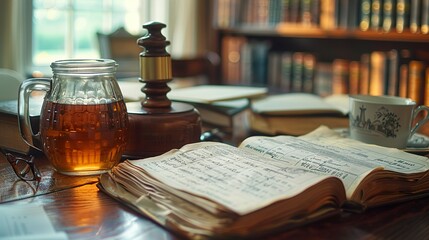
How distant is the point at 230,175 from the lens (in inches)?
27.0

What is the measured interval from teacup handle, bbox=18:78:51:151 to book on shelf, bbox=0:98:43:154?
0.17 feet

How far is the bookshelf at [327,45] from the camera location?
2344 mm

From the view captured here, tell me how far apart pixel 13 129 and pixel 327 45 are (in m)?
2.52

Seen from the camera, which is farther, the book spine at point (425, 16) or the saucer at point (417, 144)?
the book spine at point (425, 16)

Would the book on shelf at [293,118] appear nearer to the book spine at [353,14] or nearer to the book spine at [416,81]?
the book spine at [416,81]

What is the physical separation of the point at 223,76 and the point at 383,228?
2.78 metres

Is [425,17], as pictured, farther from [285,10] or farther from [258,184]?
[258,184]

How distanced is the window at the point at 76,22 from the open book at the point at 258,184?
2461mm

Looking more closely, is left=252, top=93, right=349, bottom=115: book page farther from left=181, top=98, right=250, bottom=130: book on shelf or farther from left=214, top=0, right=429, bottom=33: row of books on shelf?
left=214, top=0, right=429, bottom=33: row of books on shelf

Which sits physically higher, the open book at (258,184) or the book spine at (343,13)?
the book spine at (343,13)

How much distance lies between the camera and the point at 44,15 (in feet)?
10.2

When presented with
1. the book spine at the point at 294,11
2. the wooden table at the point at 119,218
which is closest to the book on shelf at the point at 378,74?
the book spine at the point at 294,11

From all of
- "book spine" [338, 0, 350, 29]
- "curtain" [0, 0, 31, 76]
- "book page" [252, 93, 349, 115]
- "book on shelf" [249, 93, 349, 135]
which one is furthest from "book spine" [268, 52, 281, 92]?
"book on shelf" [249, 93, 349, 135]

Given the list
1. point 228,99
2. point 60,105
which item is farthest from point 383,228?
point 228,99
